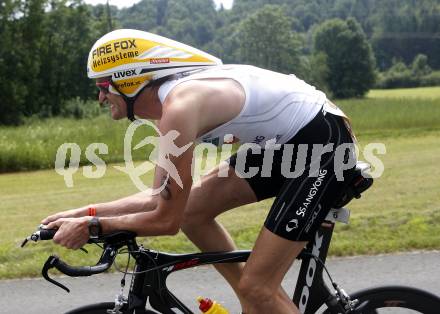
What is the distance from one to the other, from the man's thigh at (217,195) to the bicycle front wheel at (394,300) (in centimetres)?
72

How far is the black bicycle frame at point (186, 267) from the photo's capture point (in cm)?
340

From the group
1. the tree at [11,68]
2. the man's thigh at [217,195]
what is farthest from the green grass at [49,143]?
the tree at [11,68]

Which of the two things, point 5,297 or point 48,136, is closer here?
point 5,297

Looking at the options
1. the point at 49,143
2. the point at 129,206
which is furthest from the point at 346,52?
the point at 129,206

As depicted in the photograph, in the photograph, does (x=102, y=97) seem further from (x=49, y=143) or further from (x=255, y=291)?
(x=49, y=143)

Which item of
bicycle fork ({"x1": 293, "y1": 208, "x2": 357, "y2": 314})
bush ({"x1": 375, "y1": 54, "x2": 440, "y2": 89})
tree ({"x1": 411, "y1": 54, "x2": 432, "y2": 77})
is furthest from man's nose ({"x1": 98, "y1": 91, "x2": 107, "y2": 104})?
tree ({"x1": 411, "y1": 54, "x2": 432, "y2": 77})

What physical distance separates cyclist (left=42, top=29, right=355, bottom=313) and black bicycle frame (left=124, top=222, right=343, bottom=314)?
144mm

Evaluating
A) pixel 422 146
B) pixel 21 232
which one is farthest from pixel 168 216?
pixel 422 146

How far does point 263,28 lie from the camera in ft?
154

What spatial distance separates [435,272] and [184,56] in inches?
144

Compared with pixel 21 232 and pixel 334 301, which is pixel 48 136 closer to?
pixel 21 232

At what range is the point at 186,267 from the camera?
3438 millimetres

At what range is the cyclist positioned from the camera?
318cm

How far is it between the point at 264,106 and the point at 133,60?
1.99ft
